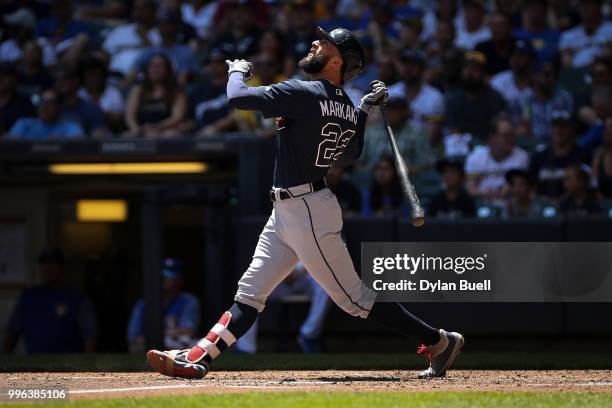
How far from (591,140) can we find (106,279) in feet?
14.9

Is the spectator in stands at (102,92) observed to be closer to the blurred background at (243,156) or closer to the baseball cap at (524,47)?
the blurred background at (243,156)

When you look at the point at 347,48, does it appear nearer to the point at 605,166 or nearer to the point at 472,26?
the point at 605,166

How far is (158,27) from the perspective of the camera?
11273 mm

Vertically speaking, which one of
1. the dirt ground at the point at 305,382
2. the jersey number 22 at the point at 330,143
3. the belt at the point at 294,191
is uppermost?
the jersey number 22 at the point at 330,143

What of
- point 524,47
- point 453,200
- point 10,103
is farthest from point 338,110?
point 10,103

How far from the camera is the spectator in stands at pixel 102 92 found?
1039 centimetres

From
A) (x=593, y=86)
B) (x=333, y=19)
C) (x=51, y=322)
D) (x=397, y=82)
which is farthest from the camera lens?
(x=333, y=19)

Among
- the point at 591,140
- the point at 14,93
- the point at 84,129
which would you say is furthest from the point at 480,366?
the point at 14,93

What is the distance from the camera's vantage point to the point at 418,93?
10133 mm

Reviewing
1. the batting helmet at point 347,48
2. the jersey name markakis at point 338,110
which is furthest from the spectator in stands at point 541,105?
the jersey name markakis at point 338,110

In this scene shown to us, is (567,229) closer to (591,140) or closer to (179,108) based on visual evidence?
(591,140)

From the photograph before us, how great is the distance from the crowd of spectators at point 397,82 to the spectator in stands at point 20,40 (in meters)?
0.02

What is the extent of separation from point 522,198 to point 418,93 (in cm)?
181

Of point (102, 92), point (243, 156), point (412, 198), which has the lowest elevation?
point (412, 198)
